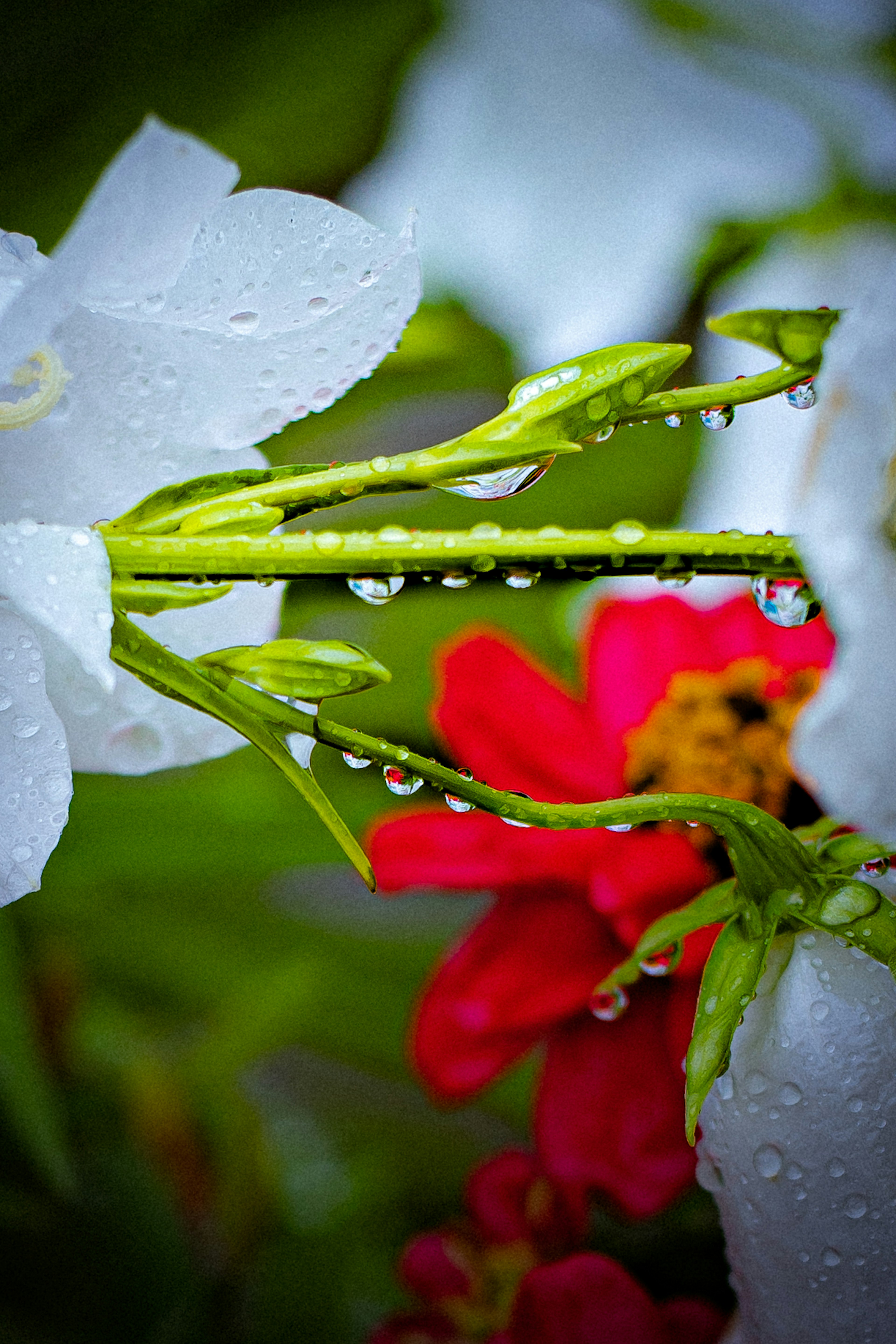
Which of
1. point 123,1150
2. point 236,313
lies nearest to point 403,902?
point 123,1150

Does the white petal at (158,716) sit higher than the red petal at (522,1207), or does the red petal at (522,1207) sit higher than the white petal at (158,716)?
the white petal at (158,716)

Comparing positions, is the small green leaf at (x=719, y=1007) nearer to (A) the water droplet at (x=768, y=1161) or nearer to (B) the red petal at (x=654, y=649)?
(A) the water droplet at (x=768, y=1161)

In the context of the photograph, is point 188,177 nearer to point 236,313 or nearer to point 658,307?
point 236,313

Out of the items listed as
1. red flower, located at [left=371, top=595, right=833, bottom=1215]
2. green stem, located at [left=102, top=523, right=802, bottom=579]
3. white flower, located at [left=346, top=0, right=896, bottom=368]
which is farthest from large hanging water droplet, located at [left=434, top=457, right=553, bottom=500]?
white flower, located at [left=346, top=0, right=896, bottom=368]

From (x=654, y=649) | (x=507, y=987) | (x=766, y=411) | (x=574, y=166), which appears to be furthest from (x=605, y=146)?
(x=507, y=987)

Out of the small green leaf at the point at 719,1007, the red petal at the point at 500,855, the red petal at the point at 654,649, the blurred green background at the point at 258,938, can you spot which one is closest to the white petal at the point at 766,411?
the blurred green background at the point at 258,938

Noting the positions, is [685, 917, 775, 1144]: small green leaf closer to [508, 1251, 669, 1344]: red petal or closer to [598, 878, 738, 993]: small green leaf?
[598, 878, 738, 993]: small green leaf
